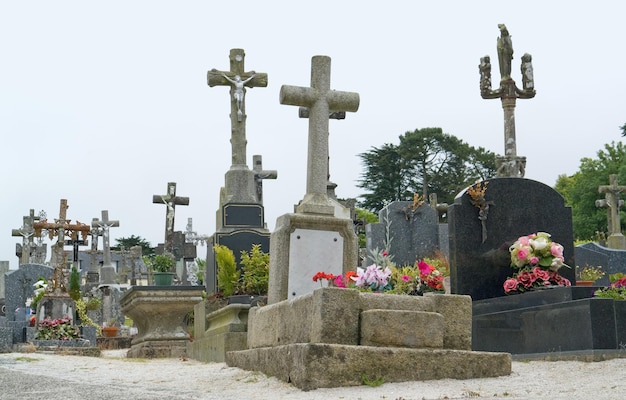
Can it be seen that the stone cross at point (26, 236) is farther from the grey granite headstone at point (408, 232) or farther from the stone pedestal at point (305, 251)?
the stone pedestal at point (305, 251)

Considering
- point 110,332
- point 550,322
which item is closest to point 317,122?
point 550,322

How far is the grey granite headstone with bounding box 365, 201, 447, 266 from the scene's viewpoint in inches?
713

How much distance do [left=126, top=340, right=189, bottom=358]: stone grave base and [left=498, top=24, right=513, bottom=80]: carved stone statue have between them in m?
10.0

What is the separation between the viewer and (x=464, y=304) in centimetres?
691

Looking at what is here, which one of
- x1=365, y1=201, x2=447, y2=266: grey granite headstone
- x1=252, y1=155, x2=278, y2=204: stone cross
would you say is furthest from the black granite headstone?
x1=252, y1=155, x2=278, y2=204: stone cross

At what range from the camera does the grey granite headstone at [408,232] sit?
18109 millimetres

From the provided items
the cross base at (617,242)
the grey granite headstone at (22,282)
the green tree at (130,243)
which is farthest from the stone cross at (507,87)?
the green tree at (130,243)

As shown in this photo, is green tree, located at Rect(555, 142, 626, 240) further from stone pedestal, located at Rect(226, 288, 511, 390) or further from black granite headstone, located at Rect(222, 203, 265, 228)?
stone pedestal, located at Rect(226, 288, 511, 390)

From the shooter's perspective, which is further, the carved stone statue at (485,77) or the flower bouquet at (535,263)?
the carved stone statue at (485,77)

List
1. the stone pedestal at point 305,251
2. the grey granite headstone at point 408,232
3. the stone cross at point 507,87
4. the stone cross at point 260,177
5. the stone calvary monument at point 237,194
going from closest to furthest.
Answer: the stone pedestal at point 305,251 < the stone calvary monument at point 237,194 < the grey granite headstone at point 408,232 < the stone cross at point 507,87 < the stone cross at point 260,177

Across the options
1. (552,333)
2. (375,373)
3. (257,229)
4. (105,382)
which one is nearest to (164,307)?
(257,229)

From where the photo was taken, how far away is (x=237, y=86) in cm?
1692

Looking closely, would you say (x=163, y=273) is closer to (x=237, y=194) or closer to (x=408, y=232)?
(x=237, y=194)

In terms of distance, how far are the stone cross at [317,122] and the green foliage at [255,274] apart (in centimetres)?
322
